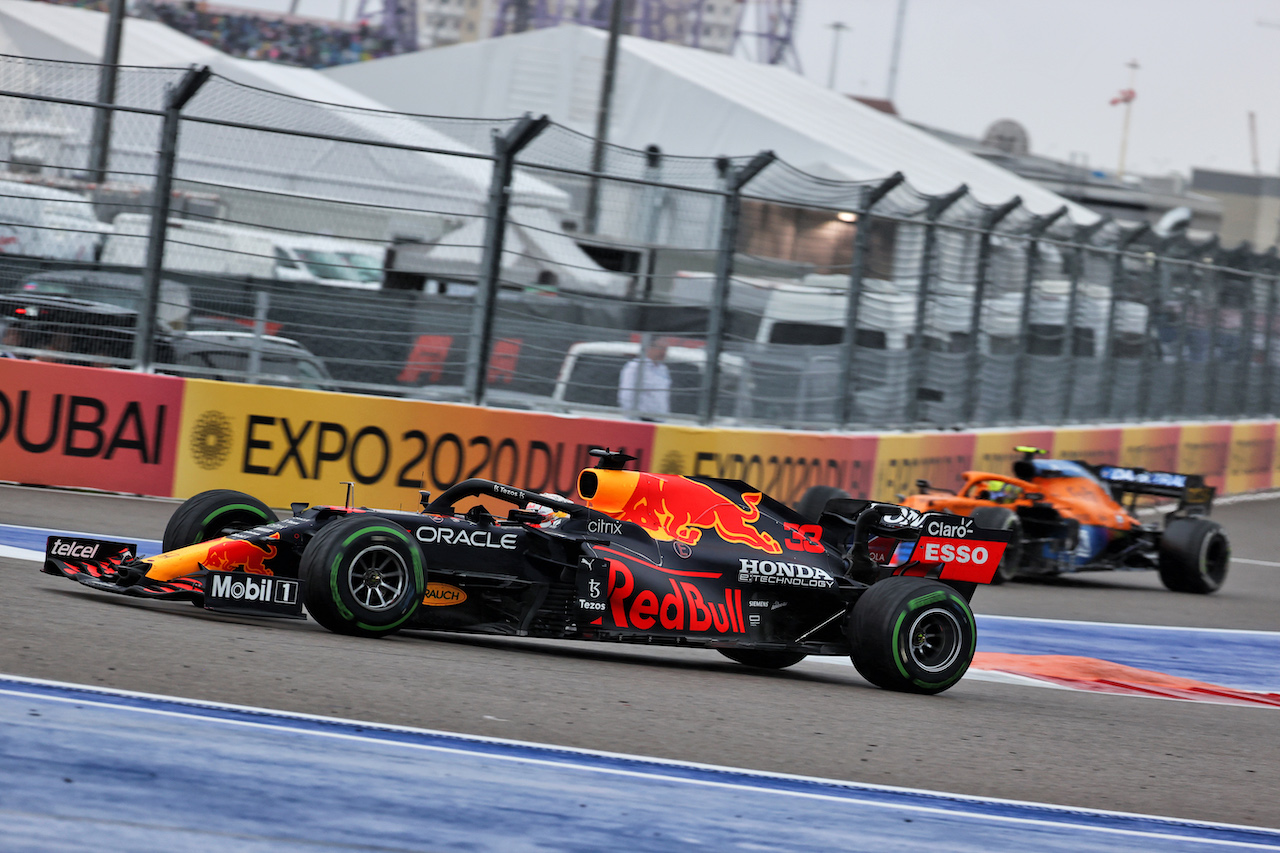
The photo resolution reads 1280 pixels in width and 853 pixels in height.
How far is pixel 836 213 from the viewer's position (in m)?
14.8

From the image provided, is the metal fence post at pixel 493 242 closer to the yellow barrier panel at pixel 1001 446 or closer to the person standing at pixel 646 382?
the person standing at pixel 646 382

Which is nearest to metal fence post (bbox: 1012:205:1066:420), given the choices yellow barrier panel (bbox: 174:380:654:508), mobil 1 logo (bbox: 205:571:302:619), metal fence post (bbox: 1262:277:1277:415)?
yellow barrier panel (bbox: 174:380:654:508)

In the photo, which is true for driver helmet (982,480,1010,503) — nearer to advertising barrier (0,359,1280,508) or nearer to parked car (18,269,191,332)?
advertising barrier (0,359,1280,508)

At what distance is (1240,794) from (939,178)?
94.9 feet

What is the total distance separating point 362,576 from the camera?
22.9ft

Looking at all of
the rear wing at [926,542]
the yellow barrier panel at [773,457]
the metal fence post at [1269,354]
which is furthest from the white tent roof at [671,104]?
the rear wing at [926,542]

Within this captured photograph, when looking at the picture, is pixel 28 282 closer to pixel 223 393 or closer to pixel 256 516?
pixel 223 393

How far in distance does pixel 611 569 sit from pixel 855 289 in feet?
25.3

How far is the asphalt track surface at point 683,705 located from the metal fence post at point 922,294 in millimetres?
7541

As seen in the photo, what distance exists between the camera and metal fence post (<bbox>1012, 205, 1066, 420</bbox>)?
1845 centimetres

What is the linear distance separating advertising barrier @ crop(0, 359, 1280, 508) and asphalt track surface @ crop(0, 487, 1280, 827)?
3.77m

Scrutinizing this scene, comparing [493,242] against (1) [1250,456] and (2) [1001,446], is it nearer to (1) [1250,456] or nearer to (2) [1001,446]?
(2) [1001,446]

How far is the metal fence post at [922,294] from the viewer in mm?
15977

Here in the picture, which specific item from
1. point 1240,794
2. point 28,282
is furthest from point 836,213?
point 1240,794
